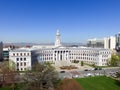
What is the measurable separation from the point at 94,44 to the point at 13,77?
455ft

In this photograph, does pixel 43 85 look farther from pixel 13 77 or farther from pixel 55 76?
pixel 13 77

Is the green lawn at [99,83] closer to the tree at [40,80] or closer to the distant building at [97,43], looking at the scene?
the tree at [40,80]

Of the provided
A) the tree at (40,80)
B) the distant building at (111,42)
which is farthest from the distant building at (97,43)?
the tree at (40,80)

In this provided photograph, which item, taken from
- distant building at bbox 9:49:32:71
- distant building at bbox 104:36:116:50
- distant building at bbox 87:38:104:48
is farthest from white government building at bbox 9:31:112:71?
distant building at bbox 87:38:104:48

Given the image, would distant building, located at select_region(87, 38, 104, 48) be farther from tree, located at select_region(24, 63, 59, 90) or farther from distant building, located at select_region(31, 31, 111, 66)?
tree, located at select_region(24, 63, 59, 90)

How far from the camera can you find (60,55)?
360ft

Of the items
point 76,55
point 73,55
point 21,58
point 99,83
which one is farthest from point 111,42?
point 99,83

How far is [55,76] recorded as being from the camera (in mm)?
43969

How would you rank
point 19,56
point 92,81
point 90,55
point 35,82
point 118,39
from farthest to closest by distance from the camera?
point 118,39 < point 90,55 < point 19,56 < point 92,81 < point 35,82

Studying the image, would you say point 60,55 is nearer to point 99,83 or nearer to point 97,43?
point 99,83

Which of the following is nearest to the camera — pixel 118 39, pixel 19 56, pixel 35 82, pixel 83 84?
pixel 35 82

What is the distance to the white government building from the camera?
83.2 m

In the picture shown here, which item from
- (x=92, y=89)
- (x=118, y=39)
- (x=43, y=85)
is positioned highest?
(x=118, y=39)

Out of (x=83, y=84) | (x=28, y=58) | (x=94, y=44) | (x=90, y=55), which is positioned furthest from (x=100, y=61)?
(x=94, y=44)
